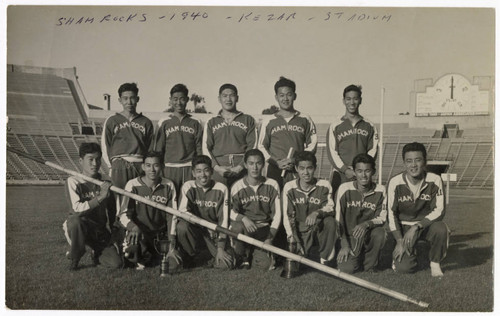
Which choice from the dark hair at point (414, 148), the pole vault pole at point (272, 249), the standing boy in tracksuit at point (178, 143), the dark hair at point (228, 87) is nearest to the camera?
the pole vault pole at point (272, 249)

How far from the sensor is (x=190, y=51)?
181 inches

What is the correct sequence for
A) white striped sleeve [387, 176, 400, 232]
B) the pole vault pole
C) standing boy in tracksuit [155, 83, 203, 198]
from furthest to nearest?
standing boy in tracksuit [155, 83, 203, 198] < white striped sleeve [387, 176, 400, 232] < the pole vault pole

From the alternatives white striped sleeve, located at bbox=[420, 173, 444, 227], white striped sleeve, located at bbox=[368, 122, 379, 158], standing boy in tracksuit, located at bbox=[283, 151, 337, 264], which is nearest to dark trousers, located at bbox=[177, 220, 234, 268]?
standing boy in tracksuit, located at bbox=[283, 151, 337, 264]

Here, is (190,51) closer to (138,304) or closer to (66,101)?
(66,101)

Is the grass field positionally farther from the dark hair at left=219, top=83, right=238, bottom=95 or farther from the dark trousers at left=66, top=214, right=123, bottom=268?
the dark hair at left=219, top=83, right=238, bottom=95

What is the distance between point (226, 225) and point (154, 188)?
78cm

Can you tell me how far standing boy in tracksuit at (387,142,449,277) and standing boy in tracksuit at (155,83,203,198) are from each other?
1938 millimetres

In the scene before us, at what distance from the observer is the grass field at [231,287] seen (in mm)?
4086

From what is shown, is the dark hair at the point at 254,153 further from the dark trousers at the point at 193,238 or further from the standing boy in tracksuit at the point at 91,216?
the standing boy in tracksuit at the point at 91,216

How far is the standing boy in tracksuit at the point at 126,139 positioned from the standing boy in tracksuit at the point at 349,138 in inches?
71.6

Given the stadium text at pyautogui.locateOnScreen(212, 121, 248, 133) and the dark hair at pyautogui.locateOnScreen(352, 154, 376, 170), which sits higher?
the stadium text at pyautogui.locateOnScreen(212, 121, 248, 133)

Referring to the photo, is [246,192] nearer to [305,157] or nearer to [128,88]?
[305,157]

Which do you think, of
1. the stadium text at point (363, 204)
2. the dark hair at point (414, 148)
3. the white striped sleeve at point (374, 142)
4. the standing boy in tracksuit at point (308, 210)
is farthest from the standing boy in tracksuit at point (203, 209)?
the dark hair at point (414, 148)

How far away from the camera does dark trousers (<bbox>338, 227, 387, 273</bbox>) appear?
4121mm
